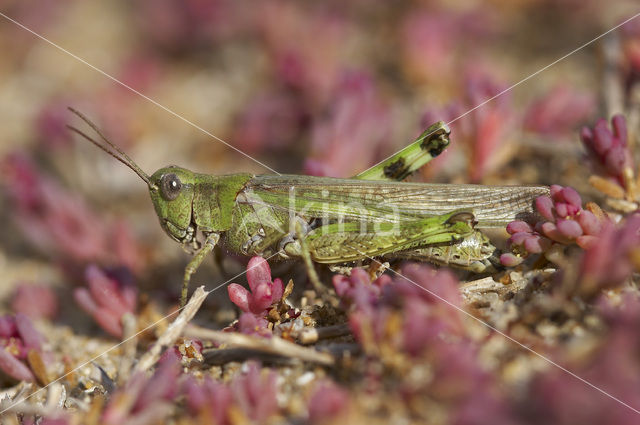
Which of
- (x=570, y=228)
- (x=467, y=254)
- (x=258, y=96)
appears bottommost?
(x=467, y=254)

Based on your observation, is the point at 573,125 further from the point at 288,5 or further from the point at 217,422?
the point at 217,422

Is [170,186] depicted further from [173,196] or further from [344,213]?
[344,213]

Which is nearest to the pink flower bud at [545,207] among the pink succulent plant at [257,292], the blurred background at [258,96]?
the blurred background at [258,96]

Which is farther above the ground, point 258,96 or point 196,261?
point 258,96

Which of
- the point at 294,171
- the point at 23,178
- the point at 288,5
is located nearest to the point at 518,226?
the point at 294,171

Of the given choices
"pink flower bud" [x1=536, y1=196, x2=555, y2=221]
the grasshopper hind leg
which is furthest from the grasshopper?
"pink flower bud" [x1=536, y1=196, x2=555, y2=221]

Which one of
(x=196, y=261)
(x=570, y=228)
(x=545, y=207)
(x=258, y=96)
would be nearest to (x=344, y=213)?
(x=196, y=261)
